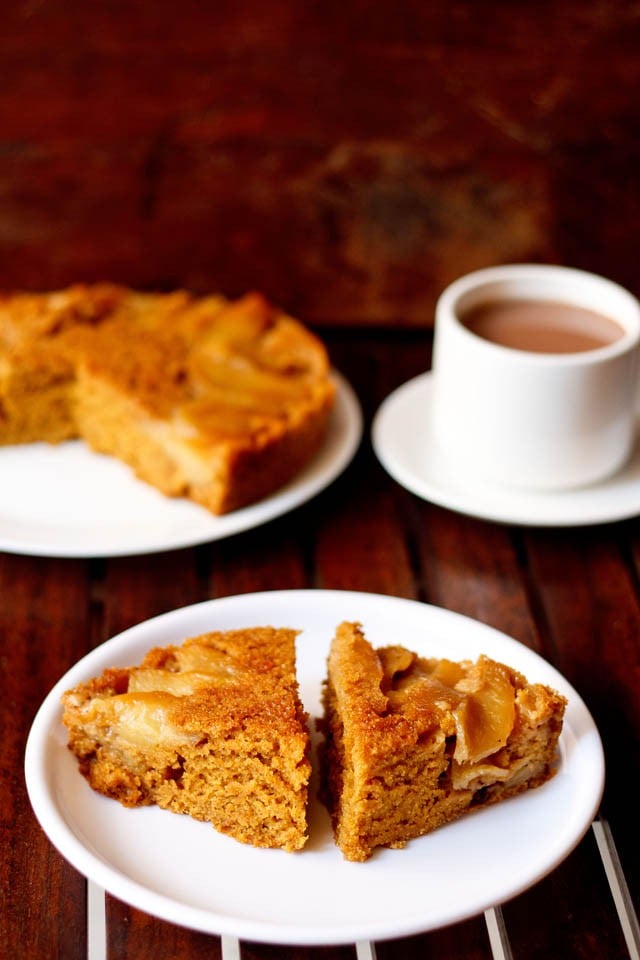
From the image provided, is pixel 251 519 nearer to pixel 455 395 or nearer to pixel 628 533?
pixel 455 395

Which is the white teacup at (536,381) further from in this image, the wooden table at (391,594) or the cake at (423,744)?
the cake at (423,744)

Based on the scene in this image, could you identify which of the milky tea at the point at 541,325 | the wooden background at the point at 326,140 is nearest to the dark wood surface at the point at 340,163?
the wooden background at the point at 326,140

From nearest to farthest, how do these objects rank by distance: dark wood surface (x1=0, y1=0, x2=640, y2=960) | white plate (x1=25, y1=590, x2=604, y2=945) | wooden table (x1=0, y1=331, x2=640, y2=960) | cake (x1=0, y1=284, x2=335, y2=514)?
white plate (x1=25, y1=590, x2=604, y2=945) < wooden table (x1=0, y1=331, x2=640, y2=960) < cake (x1=0, y1=284, x2=335, y2=514) < dark wood surface (x1=0, y1=0, x2=640, y2=960)

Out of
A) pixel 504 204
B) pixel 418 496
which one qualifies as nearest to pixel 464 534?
pixel 418 496

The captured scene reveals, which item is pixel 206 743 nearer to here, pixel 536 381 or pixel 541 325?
pixel 536 381

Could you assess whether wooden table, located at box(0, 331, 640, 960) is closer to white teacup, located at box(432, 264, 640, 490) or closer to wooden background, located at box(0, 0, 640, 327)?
white teacup, located at box(432, 264, 640, 490)

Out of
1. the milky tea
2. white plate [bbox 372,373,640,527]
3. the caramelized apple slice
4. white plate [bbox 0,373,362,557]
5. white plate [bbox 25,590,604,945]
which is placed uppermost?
the caramelized apple slice

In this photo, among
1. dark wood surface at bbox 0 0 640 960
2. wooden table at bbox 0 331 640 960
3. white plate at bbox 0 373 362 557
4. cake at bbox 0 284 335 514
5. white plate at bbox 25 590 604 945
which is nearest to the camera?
white plate at bbox 25 590 604 945

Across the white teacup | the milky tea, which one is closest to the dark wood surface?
the white teacup
